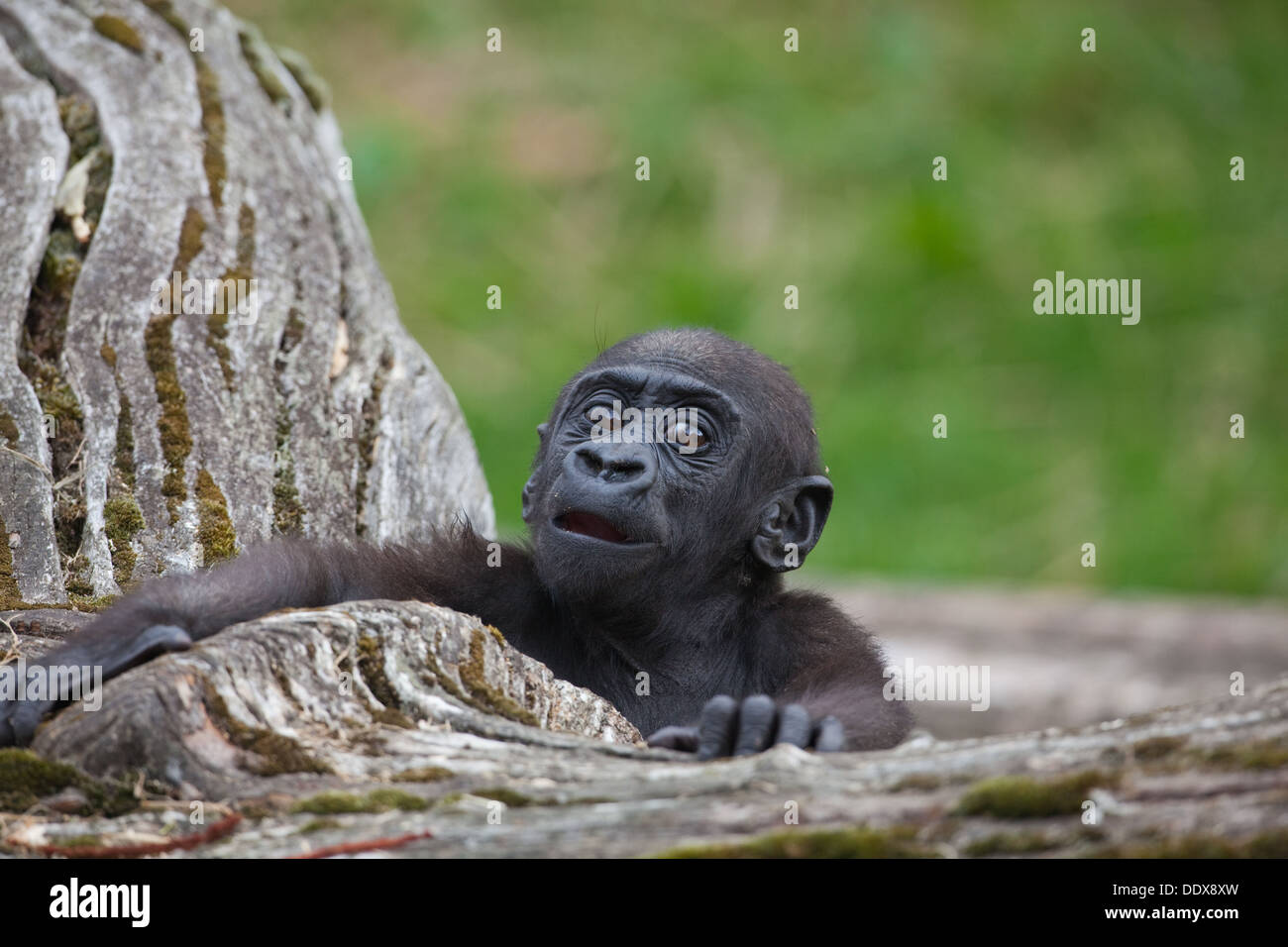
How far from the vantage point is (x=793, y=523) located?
7285mm

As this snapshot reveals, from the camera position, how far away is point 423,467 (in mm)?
7691

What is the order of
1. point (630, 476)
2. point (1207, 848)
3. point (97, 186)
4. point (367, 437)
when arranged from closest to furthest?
point (1207, 848), point (630, 476), point (367, 437), point (97, 186)

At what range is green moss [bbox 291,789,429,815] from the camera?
4.04 m

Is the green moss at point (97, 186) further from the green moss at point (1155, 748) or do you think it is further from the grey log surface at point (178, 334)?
the green moss at point (1155, 748)

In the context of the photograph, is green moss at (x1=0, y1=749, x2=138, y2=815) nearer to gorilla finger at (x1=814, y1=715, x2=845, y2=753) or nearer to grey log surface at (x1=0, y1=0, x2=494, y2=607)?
grey log surface at (x1=0, y1=0, x2=494, y2=607)

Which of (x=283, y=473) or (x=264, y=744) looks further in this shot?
(x=283, y=473)

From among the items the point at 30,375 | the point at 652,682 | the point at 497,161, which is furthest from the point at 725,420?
the point at 497,161

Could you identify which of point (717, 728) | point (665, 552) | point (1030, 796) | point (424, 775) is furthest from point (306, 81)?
point (1030, 796)

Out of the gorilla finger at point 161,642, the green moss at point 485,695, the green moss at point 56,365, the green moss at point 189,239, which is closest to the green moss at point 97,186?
the green moss at point 56,365

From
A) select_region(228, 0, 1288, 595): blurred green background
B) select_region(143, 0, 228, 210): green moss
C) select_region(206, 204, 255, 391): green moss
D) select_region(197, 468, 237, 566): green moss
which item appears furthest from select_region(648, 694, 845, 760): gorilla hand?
select_region(228, 0, 1288, 595): blurred green background

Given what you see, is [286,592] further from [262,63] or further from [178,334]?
[262,63]

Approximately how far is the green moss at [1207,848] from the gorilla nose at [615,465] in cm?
329

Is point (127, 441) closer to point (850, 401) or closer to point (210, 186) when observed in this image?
point (210, 186)

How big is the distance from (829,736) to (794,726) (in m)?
0.12
